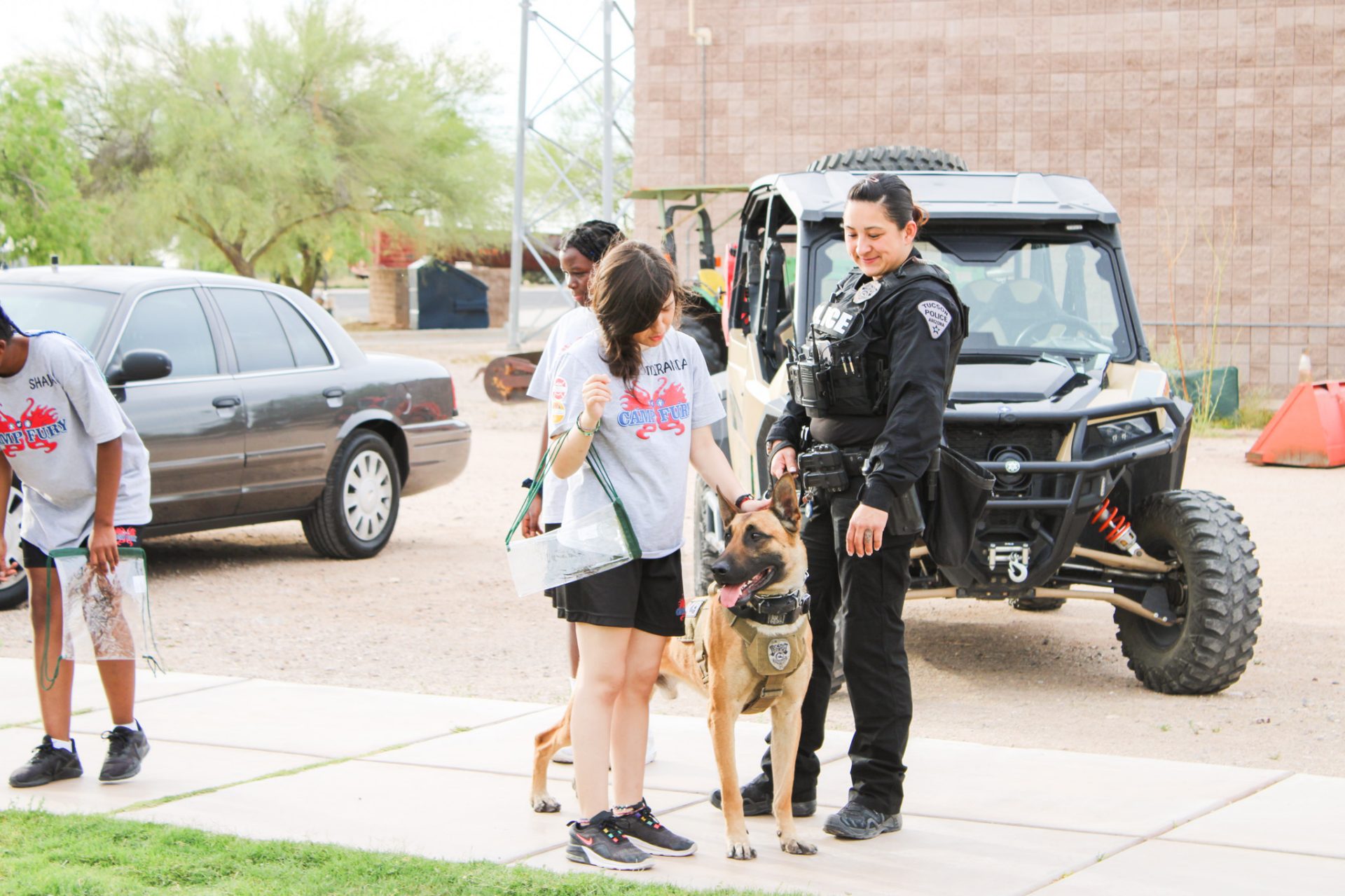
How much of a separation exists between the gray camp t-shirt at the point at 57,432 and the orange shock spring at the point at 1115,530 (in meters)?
4.10

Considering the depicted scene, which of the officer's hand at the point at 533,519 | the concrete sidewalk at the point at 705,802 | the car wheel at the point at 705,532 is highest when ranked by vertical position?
the officer's hand at the point at 533,519

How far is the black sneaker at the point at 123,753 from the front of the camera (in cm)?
512

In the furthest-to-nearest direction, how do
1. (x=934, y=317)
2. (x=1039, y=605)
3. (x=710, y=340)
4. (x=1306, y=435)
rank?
(x=1306, y=435), (x=710, y=340), (x=1039, y=605), (x=934, y=317)

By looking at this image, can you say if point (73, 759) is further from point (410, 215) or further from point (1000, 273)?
point (410, 215)

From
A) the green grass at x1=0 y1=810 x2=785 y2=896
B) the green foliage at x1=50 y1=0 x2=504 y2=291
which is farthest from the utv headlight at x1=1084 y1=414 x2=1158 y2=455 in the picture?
the green foliage at x1=50 y1=0 x2=504 y2=291

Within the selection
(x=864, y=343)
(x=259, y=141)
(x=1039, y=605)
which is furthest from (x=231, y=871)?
(x=259, y=141)

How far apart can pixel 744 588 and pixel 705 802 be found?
42.1 inches

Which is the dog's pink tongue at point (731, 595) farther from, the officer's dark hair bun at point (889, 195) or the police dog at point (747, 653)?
the officer's dark hair bun at point (889, 195)

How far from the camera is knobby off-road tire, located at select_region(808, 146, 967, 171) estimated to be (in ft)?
27.3

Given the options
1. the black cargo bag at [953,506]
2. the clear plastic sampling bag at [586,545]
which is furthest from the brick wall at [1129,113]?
the clear plastic sampling bag at [586,545]

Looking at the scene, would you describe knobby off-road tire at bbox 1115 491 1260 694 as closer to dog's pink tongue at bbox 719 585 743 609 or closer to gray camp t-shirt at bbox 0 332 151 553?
dog's pink tongue at bbox 719 585 743 609

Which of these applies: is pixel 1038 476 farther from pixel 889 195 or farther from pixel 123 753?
pixel 123 753

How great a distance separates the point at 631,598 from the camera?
4.28 m

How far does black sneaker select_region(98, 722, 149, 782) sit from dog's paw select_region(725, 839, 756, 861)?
2.11 metres
